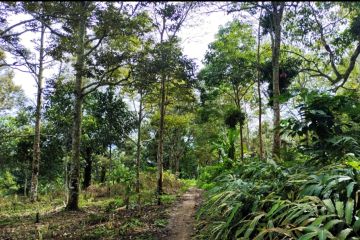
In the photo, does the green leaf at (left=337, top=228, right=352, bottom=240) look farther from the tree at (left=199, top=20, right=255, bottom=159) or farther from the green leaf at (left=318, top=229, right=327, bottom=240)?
the tree at (left=199, top=20, right=255, bottom=159)

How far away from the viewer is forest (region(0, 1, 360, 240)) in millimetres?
4164

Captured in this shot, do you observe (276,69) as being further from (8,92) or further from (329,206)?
(8,92)

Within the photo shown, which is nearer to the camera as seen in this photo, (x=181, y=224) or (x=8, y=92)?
(x=181, y=224)

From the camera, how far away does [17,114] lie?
22.6 m

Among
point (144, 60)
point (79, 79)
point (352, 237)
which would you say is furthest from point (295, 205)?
point (79, 79)

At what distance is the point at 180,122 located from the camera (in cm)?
1748

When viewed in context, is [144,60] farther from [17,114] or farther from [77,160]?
[17,114]

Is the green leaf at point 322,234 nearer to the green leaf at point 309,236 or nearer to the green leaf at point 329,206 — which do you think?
the green leaf at point 309,236

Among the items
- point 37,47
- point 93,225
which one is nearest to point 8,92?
point 37,47

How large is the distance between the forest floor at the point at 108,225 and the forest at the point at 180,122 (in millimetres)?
48

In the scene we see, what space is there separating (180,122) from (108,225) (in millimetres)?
9841

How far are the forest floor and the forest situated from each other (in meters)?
0.05

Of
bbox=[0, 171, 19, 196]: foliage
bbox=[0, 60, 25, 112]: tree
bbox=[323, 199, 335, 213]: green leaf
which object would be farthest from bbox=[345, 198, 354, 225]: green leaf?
bbox=[0, 171, 19, 196]: foliage

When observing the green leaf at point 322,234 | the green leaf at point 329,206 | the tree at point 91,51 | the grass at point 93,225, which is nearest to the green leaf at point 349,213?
the green leaf at point 329,206
